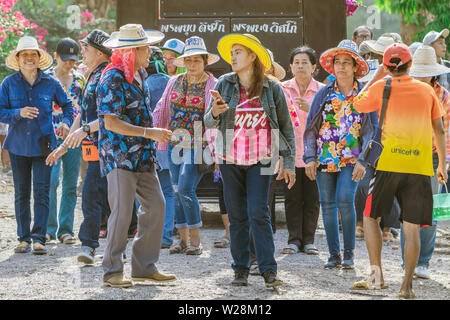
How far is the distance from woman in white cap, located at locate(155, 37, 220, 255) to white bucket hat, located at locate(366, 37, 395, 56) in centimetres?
223

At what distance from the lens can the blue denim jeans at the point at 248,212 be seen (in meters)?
6.39

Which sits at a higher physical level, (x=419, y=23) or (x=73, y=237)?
(x=419, y=23)

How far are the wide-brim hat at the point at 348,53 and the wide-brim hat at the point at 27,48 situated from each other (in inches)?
117

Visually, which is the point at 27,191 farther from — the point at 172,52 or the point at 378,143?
the point at 378,143

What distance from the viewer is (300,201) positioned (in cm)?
876

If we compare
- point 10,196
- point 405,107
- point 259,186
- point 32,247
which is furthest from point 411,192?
point 10,196

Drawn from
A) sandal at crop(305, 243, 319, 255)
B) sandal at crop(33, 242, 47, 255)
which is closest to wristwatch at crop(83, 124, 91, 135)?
sandal at crop(33, 242, 47, 255)

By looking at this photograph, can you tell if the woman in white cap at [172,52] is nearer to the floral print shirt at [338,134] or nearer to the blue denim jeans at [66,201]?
the blue denim jeans at [66,201]

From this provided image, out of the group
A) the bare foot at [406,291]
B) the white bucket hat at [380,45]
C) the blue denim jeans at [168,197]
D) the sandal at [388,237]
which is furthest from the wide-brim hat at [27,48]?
the bare foot at [406,291]

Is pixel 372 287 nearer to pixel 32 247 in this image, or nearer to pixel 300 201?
pixel 300 201

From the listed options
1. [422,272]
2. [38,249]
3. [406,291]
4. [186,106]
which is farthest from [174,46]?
[406,291]

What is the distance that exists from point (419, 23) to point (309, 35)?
9.64m

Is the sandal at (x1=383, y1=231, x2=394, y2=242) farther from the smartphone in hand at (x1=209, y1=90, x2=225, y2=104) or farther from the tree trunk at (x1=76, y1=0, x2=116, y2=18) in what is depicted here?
the tree trunk at (x1=76, y1=0, x2=116, y2=18)

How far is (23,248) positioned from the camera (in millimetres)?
8477
